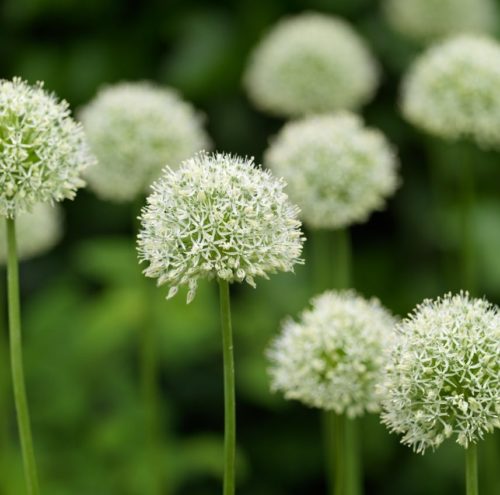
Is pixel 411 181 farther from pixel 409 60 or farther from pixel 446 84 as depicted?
pixel 446 84

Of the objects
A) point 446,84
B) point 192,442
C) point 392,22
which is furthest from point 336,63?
point 192,442

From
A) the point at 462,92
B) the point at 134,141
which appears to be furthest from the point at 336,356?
the point at 462,92

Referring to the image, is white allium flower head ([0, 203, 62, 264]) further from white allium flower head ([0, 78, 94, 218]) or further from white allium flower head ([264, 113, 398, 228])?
white allium flower head ([0, 78, 94, 218])

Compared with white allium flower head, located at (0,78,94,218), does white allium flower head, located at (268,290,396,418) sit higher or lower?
lower

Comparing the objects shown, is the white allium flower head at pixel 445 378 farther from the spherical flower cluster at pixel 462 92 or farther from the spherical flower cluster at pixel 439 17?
the spherical flower cluster at pixel 439 17

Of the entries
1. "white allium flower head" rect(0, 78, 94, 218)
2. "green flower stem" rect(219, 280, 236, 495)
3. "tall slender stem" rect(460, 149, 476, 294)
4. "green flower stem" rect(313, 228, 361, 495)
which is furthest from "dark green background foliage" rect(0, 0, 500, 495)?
"green flower stem" rect(219, 280, 236, 495)
